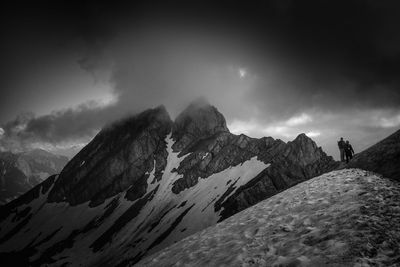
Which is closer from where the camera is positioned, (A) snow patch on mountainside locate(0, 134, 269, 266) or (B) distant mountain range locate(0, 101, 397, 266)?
(B) distant mountain range locate(0, 101, 397, 266)

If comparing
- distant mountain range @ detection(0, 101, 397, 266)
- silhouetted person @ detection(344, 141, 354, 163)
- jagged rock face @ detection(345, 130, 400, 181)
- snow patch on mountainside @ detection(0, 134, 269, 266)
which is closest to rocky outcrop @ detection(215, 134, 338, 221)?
distant mountain range @ detection(0, 101, 397, 266)

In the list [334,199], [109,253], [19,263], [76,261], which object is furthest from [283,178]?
[19,263]

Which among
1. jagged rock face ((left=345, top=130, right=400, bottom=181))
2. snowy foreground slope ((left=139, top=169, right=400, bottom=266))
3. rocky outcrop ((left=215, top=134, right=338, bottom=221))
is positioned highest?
rocky outcrop ((left=215, top=134, right=338, bottom=221))

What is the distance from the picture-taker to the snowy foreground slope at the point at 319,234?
6766 mm

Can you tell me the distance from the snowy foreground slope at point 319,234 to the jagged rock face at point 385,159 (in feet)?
3.17

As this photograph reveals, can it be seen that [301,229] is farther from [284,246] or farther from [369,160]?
[369,160]

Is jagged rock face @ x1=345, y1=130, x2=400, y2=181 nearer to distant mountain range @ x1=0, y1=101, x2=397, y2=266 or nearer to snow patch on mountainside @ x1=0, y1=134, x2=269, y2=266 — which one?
distant mountain range @ x1=0, y1=101, x2=397, y2=266

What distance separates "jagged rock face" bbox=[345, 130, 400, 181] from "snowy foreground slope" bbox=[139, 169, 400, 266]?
967 millimetres

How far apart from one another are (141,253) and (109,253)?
27.2 m

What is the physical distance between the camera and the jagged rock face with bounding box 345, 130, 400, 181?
1402cm

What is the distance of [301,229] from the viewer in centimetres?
917

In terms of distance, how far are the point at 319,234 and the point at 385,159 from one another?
1030 cm

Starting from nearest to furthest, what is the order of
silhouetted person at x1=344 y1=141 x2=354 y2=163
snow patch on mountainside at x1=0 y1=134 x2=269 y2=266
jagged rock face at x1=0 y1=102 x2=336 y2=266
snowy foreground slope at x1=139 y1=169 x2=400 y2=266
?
snowy foreground slope at x1=139 y1=169 x2=400 y2=266, silhouetted person at x1=344 y1=141 x2=354 y2=163, jagged rock face at x1=0 y1=102 x2=336 y2=266, snow patch on mountainside at x1=0 y1=134 x2=269 y2=266

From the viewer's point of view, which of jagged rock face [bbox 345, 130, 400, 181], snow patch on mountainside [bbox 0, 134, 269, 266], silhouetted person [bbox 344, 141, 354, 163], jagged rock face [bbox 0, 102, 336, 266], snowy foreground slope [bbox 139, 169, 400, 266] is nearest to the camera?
snowy foreground slope [bbox 139, 169, 400, 266]
